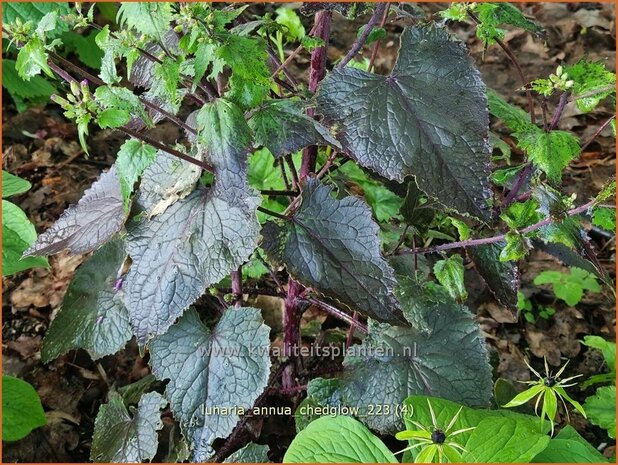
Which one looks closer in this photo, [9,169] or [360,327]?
[360,327]

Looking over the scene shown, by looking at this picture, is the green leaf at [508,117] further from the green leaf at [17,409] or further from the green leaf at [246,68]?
the green leaf at [17,409]

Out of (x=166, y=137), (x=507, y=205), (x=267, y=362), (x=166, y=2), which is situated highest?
(x=166, y=2)

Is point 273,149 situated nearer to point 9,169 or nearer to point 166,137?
point 166,137

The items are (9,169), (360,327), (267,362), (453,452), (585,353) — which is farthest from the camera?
(9,169)

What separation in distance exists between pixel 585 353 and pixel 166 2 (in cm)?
150

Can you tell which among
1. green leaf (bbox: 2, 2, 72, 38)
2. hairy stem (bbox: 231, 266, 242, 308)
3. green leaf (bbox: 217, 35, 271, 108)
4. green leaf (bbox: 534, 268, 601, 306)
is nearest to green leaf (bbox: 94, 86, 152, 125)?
green leaf (bbox: 217, 35, 271, 108)

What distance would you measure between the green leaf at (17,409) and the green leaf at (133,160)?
0.64 meters

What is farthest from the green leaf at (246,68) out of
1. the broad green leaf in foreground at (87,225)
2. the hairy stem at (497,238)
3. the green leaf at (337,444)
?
the green leaf at (337,444)

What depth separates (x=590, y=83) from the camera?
1.05 metres

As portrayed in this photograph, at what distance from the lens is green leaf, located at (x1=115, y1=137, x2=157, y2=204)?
101 cm

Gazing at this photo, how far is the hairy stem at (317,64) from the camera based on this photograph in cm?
118

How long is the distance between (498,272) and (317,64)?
1.73 feet

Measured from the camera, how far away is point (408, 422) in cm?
104

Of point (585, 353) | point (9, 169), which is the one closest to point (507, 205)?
point (585, 353)
